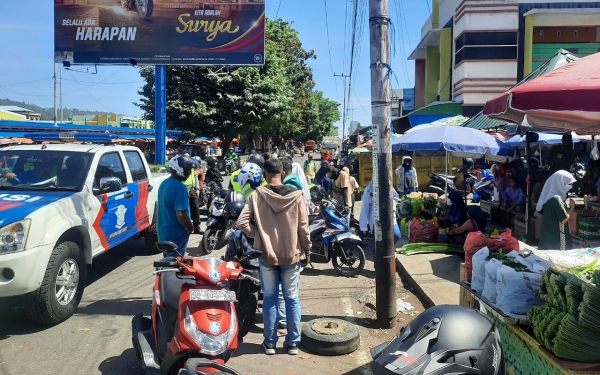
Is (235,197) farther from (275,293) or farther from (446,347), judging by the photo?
(446,347)

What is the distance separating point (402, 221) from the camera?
35.9 ft

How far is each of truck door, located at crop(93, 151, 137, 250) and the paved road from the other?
0.72 meters

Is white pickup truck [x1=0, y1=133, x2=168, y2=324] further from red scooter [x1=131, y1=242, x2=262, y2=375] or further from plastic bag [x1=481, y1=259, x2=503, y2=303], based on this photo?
plastic bag [x1=481, y1=259, x2=503, y2=303]

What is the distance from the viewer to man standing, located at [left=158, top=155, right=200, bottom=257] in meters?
5.54

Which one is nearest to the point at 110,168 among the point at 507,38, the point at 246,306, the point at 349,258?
the point at 246,306

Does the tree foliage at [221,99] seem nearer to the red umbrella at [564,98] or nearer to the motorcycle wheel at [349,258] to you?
the motorcycle wheel at [349,258]

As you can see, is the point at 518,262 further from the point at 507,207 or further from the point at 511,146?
the point at 511,146

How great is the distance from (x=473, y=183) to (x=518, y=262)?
1634 cm

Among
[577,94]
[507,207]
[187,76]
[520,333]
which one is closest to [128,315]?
[520,333]

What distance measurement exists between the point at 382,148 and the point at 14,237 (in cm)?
385

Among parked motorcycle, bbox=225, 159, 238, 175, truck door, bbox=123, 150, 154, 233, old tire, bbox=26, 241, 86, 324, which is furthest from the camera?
parked motorcycle, bbox=225, 159, 238, 175

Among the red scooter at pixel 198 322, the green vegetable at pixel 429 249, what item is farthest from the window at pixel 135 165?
the green vegetable at pixel 429 249

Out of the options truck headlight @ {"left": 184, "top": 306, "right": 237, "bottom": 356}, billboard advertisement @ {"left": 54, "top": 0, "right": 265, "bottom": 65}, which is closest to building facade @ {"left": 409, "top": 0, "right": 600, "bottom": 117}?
billboard advertisement @ {"left": 54, "top": 0, "right": 265, "bottom": 65}

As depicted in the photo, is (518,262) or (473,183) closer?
(518,262)
